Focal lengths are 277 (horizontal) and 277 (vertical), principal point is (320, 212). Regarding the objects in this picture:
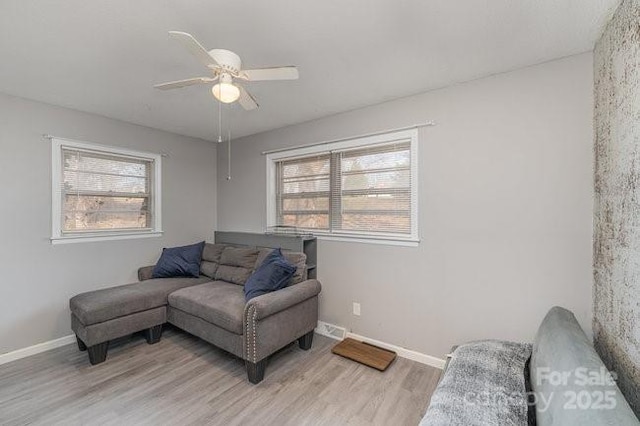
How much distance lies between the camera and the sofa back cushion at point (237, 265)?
126 inches

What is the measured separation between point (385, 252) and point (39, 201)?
11.2 feet

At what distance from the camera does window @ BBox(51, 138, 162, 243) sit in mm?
2846

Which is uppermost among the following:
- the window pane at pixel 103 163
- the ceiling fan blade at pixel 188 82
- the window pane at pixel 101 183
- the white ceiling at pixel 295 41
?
the white ceiling at pixel 295 41

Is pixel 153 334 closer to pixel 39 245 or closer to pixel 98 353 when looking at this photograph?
pixel 98 353

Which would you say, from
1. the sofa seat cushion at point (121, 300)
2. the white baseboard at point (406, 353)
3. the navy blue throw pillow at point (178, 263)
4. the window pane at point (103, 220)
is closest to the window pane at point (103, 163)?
the window pane at point (103, 220)

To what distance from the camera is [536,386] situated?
136 cm

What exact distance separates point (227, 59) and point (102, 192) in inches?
103

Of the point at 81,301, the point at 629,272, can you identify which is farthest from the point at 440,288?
the point at 81,301

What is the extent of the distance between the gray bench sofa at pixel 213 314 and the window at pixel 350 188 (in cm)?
63

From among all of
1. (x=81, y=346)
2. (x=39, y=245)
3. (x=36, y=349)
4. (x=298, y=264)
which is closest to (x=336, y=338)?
(x=298, y=264)

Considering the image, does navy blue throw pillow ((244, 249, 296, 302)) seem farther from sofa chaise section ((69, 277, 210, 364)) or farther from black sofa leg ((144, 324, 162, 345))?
black sofa leg ((144, 324, 162, 345))

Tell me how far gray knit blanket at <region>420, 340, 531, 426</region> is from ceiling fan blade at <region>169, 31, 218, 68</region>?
2.04 meters

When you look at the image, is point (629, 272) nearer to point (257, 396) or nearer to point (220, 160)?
point (257, 396)

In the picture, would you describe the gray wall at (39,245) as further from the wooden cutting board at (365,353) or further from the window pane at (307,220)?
the wooden cutting board at (365,353)
